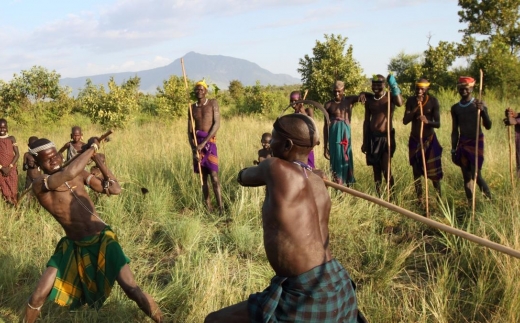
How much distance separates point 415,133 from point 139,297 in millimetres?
3933

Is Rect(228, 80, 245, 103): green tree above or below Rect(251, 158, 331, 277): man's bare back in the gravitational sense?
above

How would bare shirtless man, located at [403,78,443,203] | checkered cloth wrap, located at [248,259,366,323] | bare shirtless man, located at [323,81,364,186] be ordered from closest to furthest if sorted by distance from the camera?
checkered cloth wrap, located at [248,259,366,323] < bare shirtless man, located at [403,78,443,203] < bare shirtless man, located at [323,81,364,186]

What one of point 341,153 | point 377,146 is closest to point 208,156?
point 341,153

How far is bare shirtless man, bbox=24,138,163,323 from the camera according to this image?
321cm

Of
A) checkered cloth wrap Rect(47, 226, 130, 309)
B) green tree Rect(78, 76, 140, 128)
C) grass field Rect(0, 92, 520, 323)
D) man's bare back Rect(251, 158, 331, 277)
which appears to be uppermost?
green tree Rect(78, 76, 140, 128)

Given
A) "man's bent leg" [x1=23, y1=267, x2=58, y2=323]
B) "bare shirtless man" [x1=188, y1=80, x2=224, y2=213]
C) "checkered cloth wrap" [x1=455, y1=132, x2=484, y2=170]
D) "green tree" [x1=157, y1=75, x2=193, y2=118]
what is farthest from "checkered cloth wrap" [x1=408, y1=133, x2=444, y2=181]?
"green tree" [x1=157, y1=75, x2=193, y2=118]

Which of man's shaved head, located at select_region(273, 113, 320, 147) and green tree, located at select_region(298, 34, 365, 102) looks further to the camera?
green tree, located at select_region(298, 34, 365, 102)

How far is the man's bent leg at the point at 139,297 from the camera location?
312 cm

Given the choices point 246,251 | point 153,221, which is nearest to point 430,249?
point 246,251

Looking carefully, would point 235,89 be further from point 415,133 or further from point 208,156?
point 415,133

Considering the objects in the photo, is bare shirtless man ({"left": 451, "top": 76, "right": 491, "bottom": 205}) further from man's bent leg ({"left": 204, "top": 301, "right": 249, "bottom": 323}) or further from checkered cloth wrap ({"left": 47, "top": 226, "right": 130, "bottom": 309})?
checkered cloth wrap ({"left": 47, "top": 226, "right": 130, "bottom": 309})

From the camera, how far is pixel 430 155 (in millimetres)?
5578

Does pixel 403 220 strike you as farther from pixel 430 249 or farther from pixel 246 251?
pixel 246 251

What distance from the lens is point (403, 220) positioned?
5.00m
